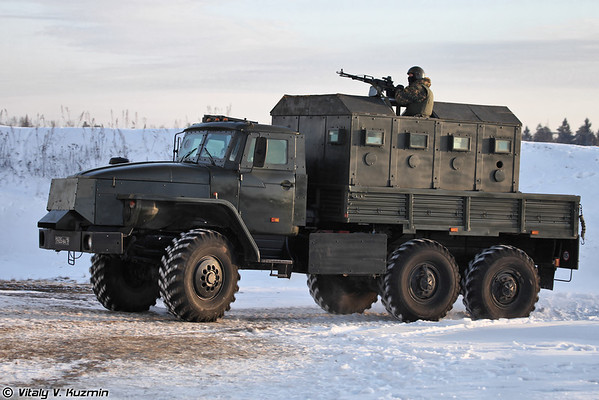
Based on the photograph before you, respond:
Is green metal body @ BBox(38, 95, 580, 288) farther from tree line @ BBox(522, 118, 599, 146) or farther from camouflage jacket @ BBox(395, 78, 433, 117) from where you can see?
tree line @ BBox(522, 118, 599, 146)

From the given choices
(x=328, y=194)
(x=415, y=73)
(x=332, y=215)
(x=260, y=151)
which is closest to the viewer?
(x=260, y=151)

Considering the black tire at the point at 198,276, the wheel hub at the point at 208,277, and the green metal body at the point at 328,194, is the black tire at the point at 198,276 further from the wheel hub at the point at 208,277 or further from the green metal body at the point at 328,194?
the green metal body at the point at 328,194

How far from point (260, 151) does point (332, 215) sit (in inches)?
68.2

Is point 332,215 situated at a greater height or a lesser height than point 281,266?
greater

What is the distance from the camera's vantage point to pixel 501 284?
47.1 ft

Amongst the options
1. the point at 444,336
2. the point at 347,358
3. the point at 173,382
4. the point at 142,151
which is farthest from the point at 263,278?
the point at 142,151

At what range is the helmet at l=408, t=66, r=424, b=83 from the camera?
1470 centimetres

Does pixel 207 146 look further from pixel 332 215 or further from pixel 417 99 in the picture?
pixel 417 99

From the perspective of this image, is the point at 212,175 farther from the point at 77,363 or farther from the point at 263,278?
the point at 263,278

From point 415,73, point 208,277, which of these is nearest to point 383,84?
point 415,73

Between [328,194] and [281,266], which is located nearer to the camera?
[281,266]

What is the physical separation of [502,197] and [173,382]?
26.5 ft

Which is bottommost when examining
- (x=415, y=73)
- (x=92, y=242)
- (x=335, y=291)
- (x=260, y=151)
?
(x=335, y=291)

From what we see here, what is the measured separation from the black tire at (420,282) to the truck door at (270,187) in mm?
1797
